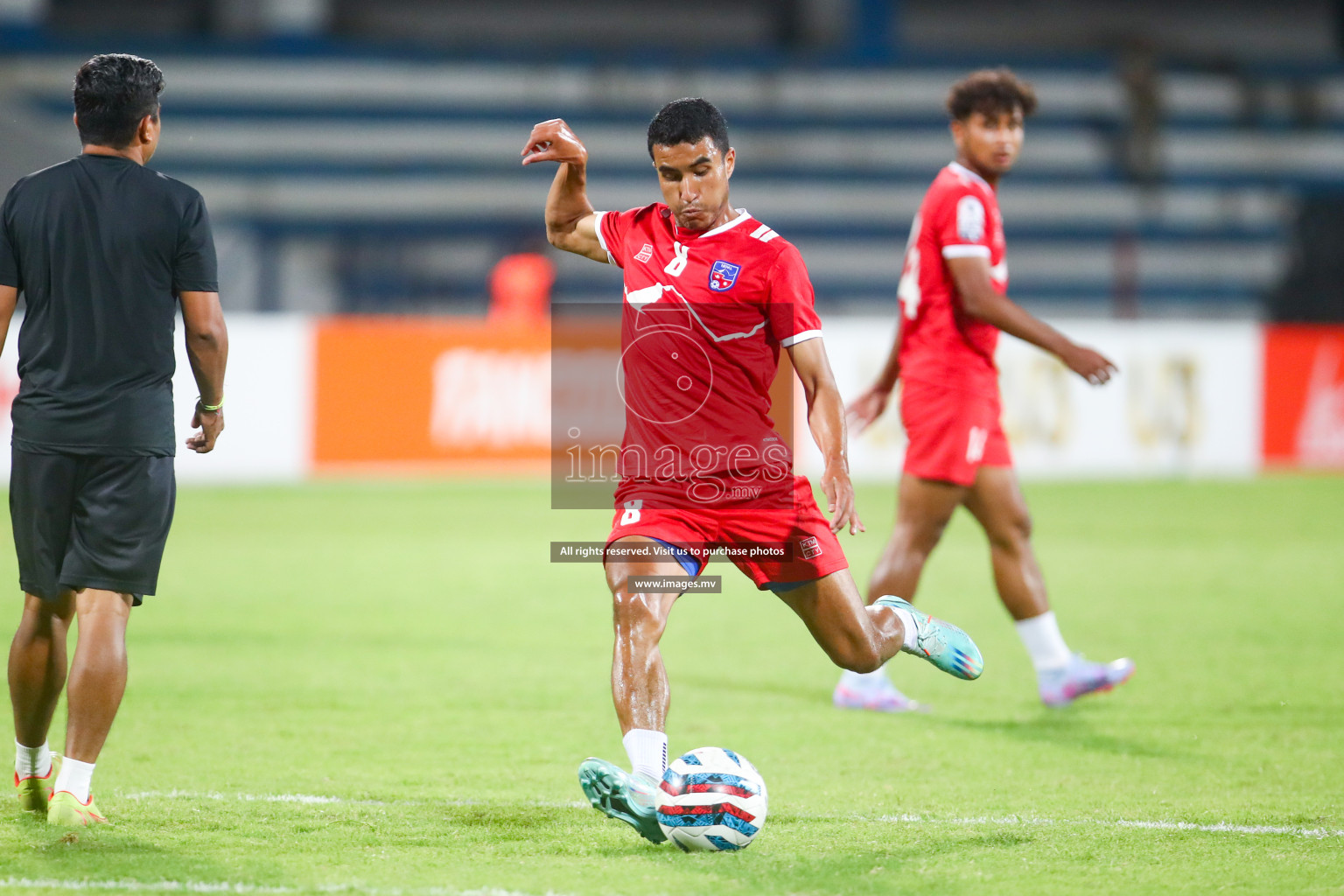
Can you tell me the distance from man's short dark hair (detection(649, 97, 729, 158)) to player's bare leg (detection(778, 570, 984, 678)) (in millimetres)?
1301

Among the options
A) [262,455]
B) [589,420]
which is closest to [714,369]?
[589,420]

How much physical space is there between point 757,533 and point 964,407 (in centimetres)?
217

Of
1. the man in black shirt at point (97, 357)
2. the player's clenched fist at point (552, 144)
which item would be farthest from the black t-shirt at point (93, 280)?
the player's clenched fist at point (552, 144)

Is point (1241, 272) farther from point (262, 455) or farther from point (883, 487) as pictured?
point (262, 455)

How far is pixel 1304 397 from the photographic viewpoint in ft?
57.5

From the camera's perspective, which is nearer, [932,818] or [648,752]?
[648,752]

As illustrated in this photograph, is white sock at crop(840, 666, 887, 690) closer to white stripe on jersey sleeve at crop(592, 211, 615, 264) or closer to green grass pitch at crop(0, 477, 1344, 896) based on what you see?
green grass pitch at crop(0, 477, 1344, 896)

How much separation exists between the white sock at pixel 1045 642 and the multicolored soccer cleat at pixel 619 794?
277 cm

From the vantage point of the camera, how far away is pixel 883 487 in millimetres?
15781

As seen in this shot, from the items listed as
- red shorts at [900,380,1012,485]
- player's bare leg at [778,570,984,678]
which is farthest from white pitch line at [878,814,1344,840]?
red shorts at [900,380,1012,485]

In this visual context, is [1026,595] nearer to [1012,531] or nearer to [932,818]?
[1012,531]

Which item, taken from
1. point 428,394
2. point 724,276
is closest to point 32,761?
point 724,276

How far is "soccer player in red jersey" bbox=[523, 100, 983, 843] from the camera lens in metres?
4.32

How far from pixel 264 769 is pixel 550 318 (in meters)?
14.0
